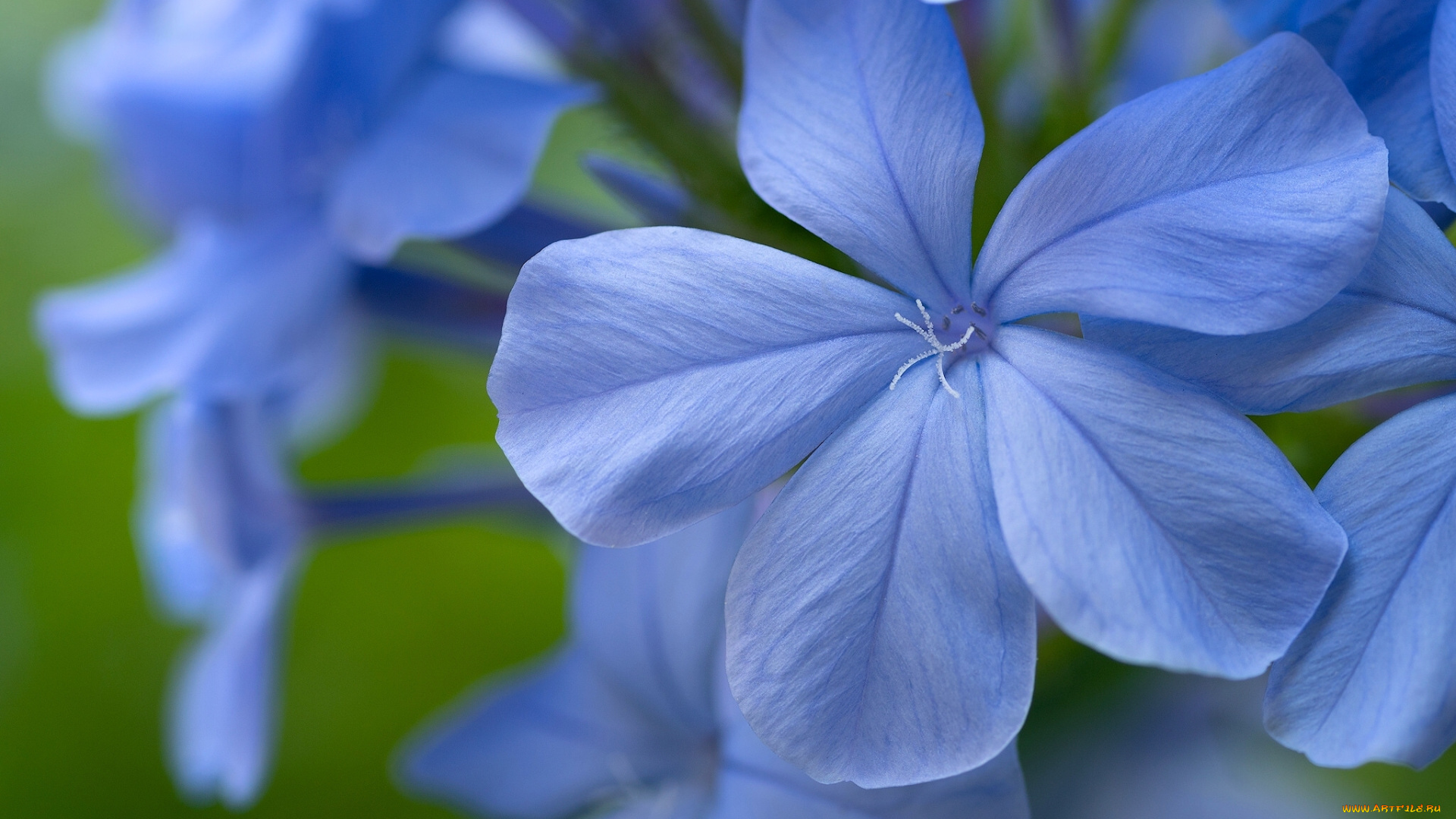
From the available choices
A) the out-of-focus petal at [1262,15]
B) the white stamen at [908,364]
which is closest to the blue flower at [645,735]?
the white stamen at [908,364]

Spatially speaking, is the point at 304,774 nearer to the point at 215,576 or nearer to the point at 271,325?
the point at 215,576

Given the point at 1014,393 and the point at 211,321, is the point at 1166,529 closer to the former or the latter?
the point at 1014,393

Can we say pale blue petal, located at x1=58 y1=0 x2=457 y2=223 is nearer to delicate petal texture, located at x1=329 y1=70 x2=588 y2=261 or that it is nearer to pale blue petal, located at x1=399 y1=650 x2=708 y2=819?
delicate petal texture, located at x1=329 y1=70 x2=588 y2=261

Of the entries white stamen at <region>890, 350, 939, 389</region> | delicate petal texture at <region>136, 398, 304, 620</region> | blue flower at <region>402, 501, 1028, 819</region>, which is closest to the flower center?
white stamen at <region>890, 350, 939, 389</region>

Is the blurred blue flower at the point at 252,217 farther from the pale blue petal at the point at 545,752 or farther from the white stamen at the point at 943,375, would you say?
the white stamen at the point at 943,375

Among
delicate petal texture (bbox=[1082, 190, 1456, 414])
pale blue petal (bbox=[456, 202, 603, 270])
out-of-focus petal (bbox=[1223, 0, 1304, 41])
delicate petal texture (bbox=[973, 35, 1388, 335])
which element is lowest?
pale blue petal (bbox=[456, 202, 603, 270])
